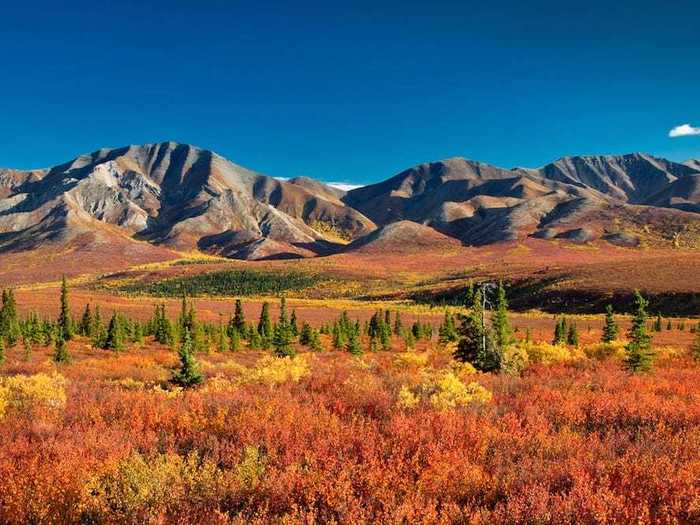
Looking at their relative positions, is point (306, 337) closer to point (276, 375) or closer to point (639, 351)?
point (639, 351)

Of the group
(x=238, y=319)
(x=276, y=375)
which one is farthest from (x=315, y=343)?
(x=276, y=375)

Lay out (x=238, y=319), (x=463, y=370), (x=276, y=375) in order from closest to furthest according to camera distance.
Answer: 1. (x=276, y=375)
2. (x=463, y=370)
3. (x=238, y=319)

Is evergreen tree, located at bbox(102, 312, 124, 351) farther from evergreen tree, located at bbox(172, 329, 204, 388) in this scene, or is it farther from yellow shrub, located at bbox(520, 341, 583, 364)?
yellow shrub, located at bbox(520, 341, 583, 364)

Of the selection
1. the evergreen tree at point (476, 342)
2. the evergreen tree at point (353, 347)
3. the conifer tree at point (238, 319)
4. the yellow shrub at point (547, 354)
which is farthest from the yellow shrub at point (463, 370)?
the conifer tree at point (238, 319)

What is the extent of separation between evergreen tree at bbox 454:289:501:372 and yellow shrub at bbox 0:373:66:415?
1561cm

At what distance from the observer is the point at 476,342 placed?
23.2m

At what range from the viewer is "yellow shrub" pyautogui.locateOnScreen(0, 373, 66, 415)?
9945 millimetres

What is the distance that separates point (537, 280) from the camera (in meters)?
133

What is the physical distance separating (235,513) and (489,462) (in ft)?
10.9

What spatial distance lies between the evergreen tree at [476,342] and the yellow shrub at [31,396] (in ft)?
51.2

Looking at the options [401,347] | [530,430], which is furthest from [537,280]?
[530,430]

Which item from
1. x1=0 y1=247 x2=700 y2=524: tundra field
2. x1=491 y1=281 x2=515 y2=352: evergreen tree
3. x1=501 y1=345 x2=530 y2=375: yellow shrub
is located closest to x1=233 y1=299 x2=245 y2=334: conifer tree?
x1=491 y1=281 x2=515 y2=352: evergreen tree

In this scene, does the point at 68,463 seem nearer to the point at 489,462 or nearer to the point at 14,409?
the point at 14,409

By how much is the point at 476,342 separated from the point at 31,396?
18.1 metres
